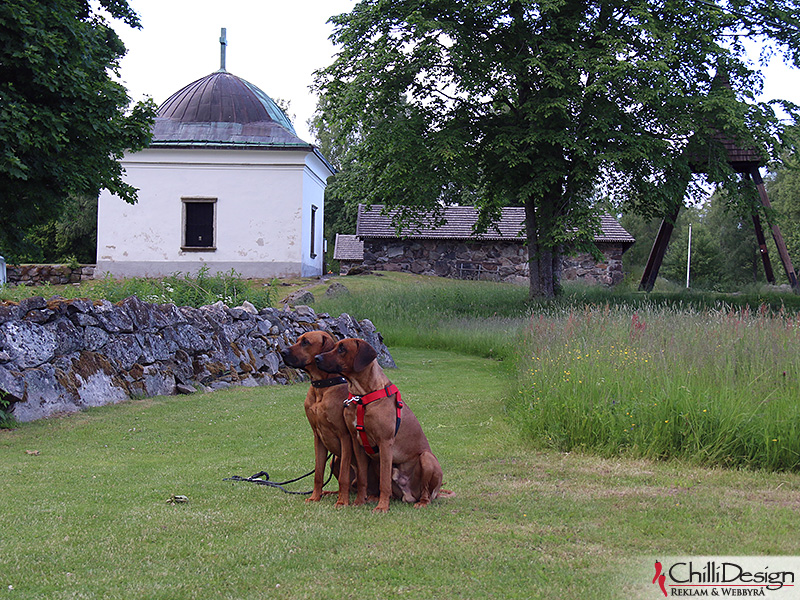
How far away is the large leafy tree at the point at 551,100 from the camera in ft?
69.5

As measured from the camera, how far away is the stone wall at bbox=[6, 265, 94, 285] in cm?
2719

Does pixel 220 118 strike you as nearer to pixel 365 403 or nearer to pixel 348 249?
pixel 348 249

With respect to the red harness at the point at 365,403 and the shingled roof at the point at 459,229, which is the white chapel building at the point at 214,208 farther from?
the red harness at the point at 365,403

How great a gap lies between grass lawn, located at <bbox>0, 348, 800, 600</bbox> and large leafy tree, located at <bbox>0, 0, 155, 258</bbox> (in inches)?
203

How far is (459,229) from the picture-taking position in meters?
35.0

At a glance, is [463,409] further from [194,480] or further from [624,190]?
[624,190]

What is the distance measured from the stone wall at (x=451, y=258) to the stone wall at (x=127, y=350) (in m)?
18.4

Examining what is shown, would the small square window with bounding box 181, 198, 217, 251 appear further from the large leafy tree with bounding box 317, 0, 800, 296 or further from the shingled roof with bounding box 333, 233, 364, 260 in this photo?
the shingled roof with bounding box 333, 233, 364, 260

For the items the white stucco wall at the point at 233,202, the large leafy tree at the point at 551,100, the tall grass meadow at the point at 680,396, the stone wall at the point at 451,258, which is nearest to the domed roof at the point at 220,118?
the white stucco wall at the point at 233,202

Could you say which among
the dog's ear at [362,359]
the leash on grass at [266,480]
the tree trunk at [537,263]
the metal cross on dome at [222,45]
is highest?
the metal cross on dome at [222,45]

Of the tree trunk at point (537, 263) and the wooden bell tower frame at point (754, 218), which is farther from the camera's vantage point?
the wooden bell tower frame at point (754, 218)

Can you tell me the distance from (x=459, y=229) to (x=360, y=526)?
3057cm

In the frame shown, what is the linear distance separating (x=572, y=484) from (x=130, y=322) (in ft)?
27.3

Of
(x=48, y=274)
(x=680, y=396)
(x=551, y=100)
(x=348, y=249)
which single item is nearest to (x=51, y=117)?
(x=680, y=396)
